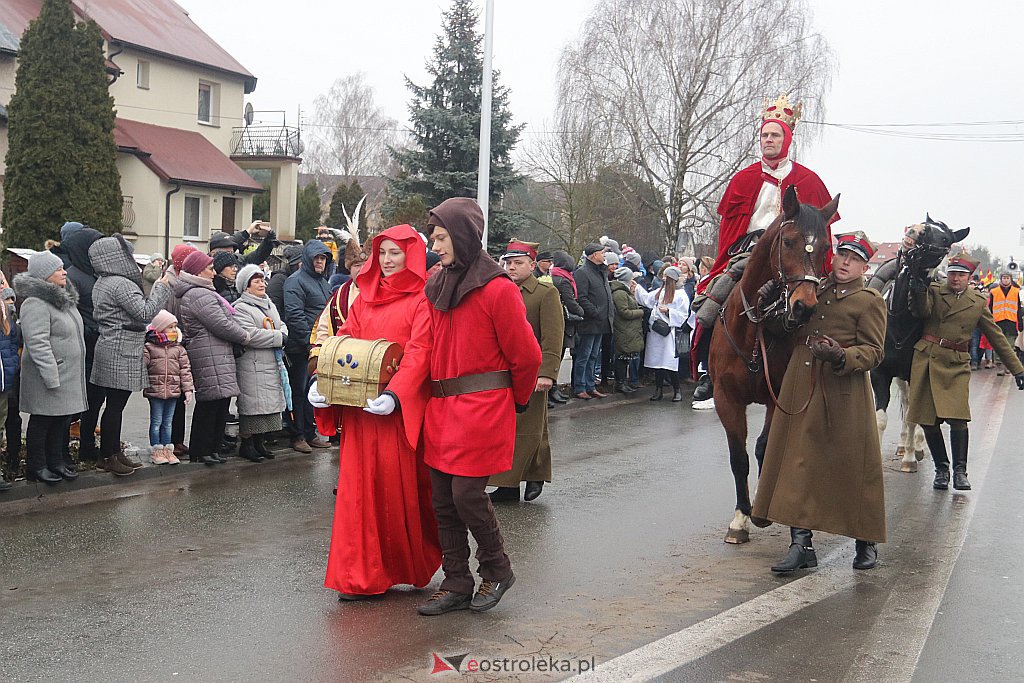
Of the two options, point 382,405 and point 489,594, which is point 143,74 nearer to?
point 382,405

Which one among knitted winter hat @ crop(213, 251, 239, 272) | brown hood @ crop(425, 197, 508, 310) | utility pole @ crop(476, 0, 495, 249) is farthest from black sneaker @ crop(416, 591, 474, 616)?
utility pole @ crop(476, 0, 495, 249)

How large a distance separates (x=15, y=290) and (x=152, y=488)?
6.26ft

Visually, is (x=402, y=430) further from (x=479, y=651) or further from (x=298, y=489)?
(x=298, y=489)

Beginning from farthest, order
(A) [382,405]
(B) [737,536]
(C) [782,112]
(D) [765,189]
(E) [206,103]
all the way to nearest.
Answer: (E) [206,103] < (C) [782,112] < (D) [765,189] < (B) [737,536] < (A) [382,405]

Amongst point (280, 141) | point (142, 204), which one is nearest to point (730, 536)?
point (142, 204)

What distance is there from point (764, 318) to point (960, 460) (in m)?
3.73

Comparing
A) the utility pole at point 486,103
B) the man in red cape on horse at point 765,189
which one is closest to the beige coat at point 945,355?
the man in red cape on horse at point 765,189

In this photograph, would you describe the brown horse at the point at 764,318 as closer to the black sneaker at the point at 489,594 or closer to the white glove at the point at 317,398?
the black sneaker at the point at 489,594

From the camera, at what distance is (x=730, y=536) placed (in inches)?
300

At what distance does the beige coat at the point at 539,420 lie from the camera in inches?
338

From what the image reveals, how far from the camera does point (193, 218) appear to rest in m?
36.1

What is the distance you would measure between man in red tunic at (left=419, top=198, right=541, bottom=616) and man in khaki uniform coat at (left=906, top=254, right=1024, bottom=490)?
5346mm

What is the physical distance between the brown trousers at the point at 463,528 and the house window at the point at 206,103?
34934 mm

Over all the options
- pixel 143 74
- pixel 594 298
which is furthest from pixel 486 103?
pixel 143 74
